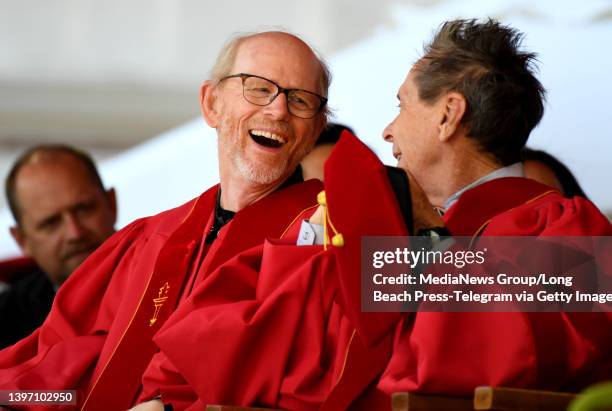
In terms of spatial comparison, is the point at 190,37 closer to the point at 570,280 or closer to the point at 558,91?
the point at 558,91

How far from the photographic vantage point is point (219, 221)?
3.18 metres

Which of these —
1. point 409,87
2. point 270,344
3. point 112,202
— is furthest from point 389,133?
point 112,202

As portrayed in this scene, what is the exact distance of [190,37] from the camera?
7586 mm

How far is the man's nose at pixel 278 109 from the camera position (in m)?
3.02

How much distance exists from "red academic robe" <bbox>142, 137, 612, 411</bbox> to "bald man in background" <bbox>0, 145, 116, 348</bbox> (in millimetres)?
1431

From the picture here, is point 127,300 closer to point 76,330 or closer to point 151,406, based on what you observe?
point 76,330

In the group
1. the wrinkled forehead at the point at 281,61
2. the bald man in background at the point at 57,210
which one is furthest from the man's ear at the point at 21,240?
the wrinkled forehead at the point at 281,61

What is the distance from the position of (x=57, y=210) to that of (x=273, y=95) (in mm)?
1407

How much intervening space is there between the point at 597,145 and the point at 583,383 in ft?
6.68

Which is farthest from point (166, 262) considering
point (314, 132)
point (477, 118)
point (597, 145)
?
point (597, 145)

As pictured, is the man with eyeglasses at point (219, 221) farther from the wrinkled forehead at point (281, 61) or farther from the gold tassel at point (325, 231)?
the gold tassel at point (325, 231)

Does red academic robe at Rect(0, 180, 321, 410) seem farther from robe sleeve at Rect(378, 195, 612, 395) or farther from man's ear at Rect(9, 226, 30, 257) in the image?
man's ear at Rect(9, 226, 30, 257)

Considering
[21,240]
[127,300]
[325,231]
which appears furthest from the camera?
[21,240]

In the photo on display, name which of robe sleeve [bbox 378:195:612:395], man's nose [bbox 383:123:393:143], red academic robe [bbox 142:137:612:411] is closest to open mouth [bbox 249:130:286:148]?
man's nose [bbox 383:123:393:143]
